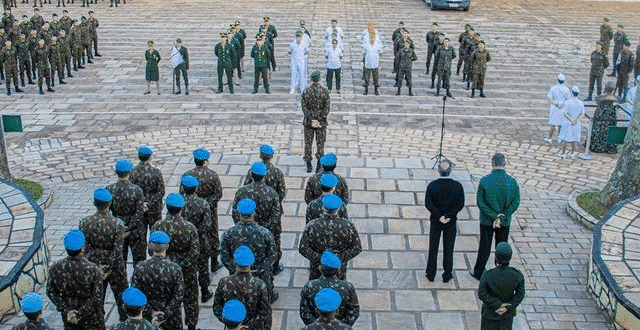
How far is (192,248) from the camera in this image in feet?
24.6

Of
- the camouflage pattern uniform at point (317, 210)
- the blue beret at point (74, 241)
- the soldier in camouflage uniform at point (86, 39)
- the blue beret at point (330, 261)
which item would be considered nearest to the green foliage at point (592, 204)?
the camouflage pattern uniform at point (317, 210)

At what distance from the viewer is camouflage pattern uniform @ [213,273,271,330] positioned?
21.0 feet

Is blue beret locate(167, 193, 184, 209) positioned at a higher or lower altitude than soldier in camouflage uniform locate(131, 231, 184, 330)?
higher

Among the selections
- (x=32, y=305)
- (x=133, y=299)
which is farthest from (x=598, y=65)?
(x=32, y=305)

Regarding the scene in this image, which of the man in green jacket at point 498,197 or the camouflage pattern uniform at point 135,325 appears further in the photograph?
the man in green jacket at point 498,197

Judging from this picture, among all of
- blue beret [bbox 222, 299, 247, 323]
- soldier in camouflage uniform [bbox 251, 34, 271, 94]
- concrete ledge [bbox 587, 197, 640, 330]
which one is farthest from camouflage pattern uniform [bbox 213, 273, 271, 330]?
soldier in camouflage uniform [bbox 251, 34, 271, 94]

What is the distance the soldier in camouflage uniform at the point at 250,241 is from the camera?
7291 mm

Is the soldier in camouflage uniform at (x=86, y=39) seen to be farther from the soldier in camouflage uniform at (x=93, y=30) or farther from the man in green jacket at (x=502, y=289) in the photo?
the man in green jacket at (x=502, y=289)

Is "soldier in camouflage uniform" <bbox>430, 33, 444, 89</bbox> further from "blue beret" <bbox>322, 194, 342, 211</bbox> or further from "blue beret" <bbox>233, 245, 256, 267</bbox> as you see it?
"blue beret" <bbox>233, 245, 256, 267</bbox>

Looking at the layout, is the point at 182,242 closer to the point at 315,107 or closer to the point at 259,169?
the point at 259,169

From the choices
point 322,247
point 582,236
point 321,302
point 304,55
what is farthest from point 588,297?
point 304,55

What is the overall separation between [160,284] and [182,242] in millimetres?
834

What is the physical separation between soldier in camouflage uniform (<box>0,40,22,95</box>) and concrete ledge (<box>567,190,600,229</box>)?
12.6 meters

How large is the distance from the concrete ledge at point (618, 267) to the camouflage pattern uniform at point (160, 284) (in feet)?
15.0
